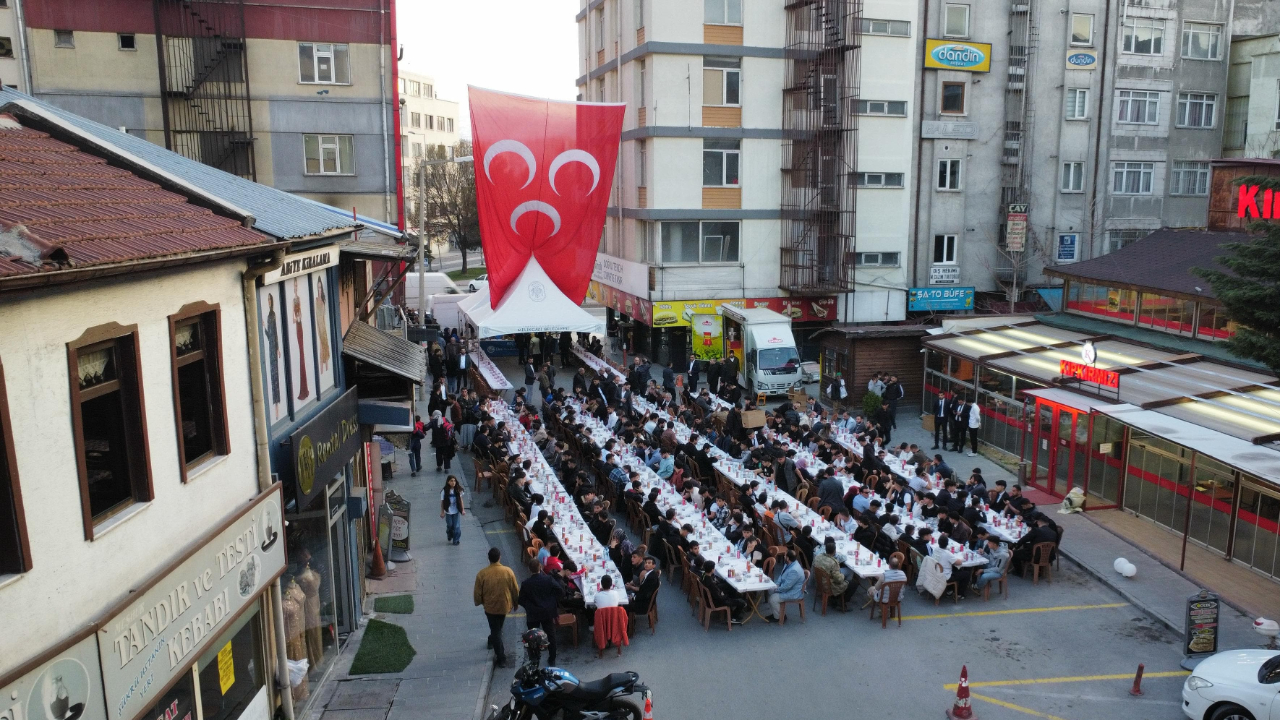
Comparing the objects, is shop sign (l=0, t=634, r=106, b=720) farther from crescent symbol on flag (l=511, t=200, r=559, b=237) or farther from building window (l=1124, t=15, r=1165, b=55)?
building window (l=1124, t=15, r=1165, b=55)

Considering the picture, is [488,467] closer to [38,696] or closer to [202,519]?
[202,519]

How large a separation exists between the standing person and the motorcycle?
6.56 m

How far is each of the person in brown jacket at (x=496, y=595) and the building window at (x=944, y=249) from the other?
29783 mm

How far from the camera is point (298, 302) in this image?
1127 centimetres

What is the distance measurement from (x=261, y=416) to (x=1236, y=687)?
37.1ft

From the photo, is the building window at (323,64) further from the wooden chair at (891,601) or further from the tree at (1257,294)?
the tree at (1257,294)

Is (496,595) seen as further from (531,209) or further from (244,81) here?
(244,81)

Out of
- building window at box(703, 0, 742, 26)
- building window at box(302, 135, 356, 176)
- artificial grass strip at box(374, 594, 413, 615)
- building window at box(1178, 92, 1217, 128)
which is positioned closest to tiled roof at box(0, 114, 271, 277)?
artificial grass strip at box(374, 594, 413, 615)

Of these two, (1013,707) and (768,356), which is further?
(768,356)

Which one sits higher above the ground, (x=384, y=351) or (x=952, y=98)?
(x=952, y=98)

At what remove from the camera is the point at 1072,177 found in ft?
128

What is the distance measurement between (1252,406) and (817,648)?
1082 cm

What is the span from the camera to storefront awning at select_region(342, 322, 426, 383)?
13.7 metres

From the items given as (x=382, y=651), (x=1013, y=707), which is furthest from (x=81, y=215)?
(x=1013, y=707)
